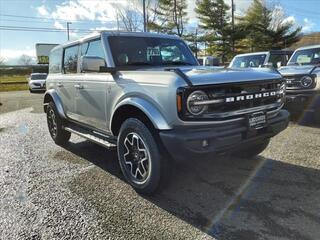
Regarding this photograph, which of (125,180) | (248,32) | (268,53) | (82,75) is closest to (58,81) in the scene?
(82,75)

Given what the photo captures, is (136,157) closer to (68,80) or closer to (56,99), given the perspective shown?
(68,80)

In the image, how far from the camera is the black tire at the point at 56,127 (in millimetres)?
6309

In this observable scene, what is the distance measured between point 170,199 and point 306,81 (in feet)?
16.7

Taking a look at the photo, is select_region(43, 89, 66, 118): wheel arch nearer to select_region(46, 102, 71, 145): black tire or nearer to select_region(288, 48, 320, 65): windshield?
select_region(46, 102, 71, 145): black tire

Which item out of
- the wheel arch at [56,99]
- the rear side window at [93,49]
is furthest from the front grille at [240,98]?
the wheel arch at [56,99]

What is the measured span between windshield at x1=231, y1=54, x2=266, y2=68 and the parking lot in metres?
5.87

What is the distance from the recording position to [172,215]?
3.48m

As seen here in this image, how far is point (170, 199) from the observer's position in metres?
3.88

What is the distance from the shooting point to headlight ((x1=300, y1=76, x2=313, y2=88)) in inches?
292

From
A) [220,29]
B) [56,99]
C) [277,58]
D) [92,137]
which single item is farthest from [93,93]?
[220,29]

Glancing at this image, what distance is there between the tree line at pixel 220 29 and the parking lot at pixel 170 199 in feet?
110

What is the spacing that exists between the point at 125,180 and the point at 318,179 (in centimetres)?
246

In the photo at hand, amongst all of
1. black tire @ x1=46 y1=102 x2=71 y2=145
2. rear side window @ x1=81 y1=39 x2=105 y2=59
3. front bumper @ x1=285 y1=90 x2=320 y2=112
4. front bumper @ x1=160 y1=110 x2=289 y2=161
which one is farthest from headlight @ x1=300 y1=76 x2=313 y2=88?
black tire @ x1=46 y1=102 x2=71 y2=145

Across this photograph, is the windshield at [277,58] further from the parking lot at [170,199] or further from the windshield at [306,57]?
the parking lot at [170,199]
